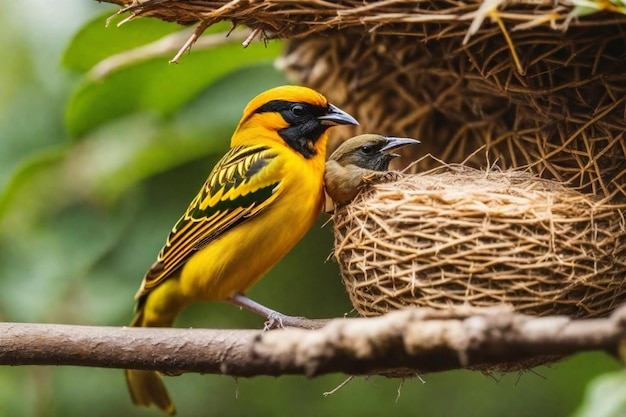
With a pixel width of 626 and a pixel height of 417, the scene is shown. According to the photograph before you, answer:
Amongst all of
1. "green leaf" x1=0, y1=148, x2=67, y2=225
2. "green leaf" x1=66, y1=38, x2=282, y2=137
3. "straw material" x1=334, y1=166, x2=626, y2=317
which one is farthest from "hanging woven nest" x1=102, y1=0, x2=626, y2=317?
"green leaf" x1=0, y1=148, x2=67, y2=225

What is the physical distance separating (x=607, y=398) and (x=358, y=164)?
108 cm

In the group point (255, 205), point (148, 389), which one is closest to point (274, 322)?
point (255, 205)

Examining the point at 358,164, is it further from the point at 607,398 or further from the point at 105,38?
the point at 105,38

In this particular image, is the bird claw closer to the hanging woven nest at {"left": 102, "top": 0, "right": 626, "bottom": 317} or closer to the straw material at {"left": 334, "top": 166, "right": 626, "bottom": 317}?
the hanging woven nest at {"left": 102, "top": 0, "right": 626, "bottom": 317}

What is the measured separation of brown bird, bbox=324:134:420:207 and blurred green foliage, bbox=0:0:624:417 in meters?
1.21

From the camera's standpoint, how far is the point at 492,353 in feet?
5.17

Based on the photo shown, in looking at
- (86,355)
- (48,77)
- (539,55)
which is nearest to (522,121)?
(539,55)

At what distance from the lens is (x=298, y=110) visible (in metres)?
2.43

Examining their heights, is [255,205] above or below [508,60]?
below

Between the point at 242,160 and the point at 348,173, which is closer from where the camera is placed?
the point at 348,173

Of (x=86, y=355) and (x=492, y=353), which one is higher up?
(x=492, y=353)

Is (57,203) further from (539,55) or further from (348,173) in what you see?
(539,55)

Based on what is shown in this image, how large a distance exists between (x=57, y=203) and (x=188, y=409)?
112 centimetres

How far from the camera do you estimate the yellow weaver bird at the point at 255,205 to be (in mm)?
2377
